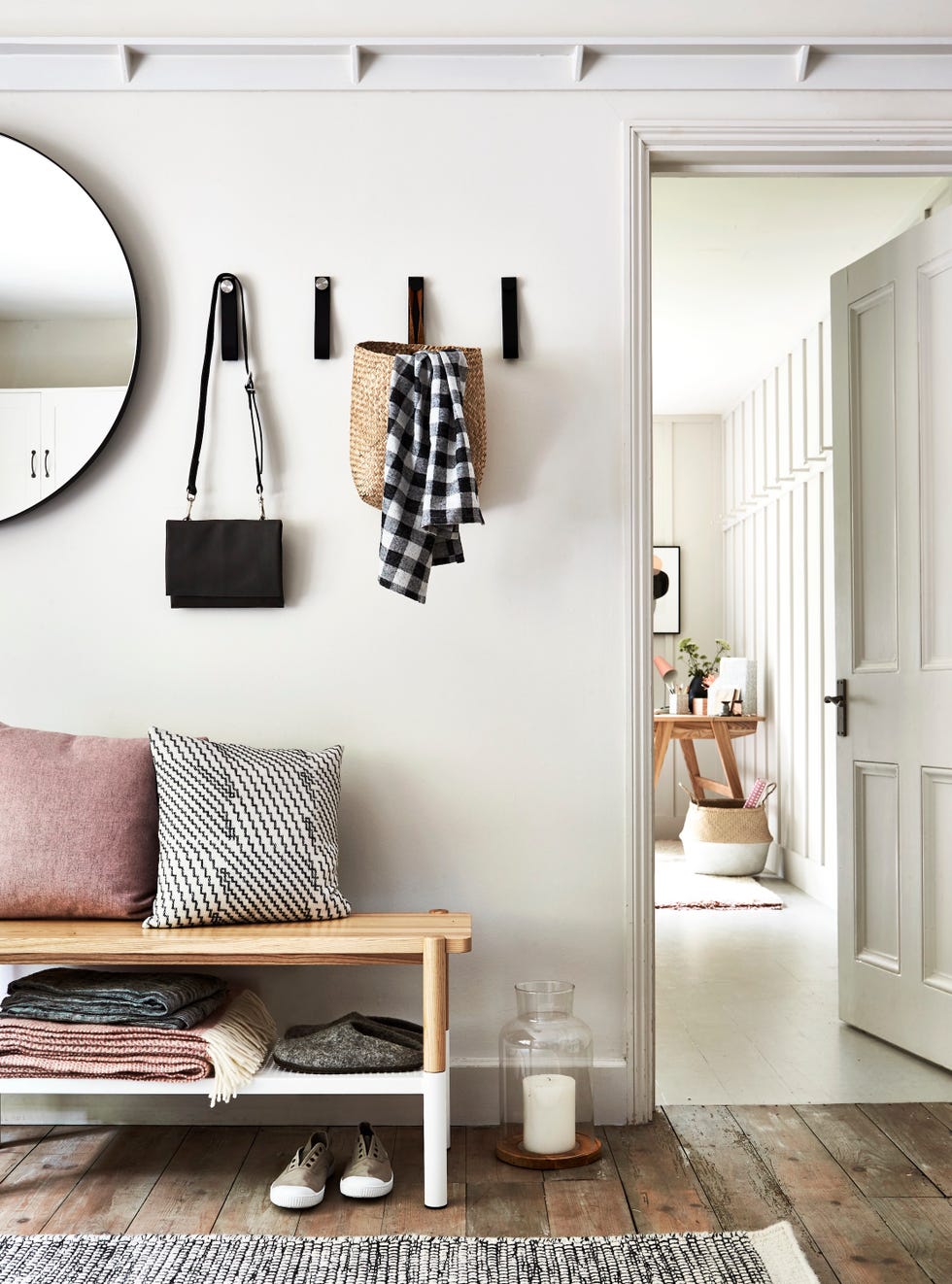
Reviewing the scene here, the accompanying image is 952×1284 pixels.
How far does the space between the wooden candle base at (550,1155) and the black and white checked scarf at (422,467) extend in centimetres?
110

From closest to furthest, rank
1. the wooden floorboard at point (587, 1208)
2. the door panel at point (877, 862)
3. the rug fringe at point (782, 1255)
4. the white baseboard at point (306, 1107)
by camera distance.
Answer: the rug fringe at point (782, 1255) → the wooden floorboard at point (587, 1208) → the white baseboard at point (306, 1107) → the door panel at point (877, 862)

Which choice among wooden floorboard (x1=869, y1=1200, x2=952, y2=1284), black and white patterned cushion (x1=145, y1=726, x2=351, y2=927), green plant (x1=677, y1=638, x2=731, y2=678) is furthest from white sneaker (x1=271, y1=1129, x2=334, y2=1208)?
green plant (x1=677, y1=638, x2=731, y2=678)

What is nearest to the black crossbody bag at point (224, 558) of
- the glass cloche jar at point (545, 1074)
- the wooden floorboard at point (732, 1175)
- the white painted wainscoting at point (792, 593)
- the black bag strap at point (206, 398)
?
the black bag strap at point (206, 398)

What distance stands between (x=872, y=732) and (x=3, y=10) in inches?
108

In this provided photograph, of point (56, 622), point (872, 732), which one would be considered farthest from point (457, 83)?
point (872, 732)

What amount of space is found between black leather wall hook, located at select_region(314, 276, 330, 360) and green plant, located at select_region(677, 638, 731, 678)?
4.51 metres

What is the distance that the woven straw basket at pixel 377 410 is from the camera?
7.66 ft

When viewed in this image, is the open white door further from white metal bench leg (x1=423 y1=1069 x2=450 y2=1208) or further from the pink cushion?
the pink cushion

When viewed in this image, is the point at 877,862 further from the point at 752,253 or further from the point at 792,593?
the point at 792,593

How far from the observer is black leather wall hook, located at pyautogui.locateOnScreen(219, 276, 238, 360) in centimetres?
252

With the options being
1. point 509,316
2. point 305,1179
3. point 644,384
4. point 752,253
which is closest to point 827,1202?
point 305,1179

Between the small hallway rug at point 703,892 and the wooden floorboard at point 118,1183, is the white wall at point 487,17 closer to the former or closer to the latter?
the wooden floorboard at point 118,1183

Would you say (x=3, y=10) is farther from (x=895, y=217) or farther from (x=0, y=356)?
(x=895, y=217)

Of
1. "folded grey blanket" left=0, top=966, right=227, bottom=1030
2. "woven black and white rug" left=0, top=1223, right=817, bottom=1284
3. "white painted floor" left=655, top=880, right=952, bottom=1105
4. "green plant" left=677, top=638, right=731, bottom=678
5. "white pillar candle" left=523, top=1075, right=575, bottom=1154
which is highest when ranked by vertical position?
"green plant" left=677, top=638, right=731, bottom=678
